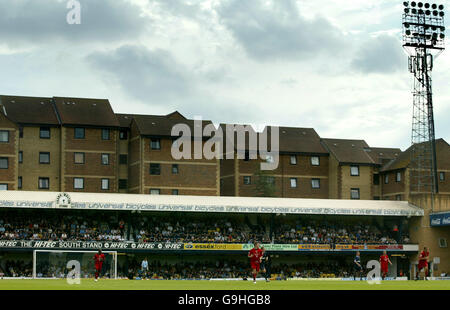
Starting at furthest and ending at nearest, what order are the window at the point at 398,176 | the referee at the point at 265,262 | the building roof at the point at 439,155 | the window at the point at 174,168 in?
the window at the point at 398,176, the building roof at the point at 439,155, the window at the point at 174,168, the referee at the point at 265,262

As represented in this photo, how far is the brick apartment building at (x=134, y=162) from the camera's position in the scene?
76562 mm

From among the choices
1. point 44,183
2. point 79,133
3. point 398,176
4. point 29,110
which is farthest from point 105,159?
point 398,176

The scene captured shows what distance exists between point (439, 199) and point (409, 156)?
11.4 m

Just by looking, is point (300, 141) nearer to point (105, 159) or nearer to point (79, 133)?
point (105, 159)

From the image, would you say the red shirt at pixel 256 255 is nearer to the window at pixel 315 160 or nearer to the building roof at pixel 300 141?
the building roof at pixel 300 141

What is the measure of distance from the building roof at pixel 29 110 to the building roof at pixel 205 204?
13.7 meters

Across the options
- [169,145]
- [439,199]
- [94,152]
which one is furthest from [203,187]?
[439,199]

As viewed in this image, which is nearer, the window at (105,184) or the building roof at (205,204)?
the building roof at (205,204)

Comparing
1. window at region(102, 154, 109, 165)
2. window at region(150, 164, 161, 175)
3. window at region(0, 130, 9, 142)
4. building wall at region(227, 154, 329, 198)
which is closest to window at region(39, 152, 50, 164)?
window at region(0, 130, 9, 142)

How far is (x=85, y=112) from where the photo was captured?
79.5 m

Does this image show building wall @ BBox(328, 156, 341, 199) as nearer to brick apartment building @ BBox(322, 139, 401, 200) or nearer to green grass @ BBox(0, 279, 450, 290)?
brick apartment building @ BBox(322, 139, 401, 200)

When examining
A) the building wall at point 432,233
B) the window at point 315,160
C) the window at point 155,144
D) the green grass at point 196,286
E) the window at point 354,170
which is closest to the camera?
the green grass at point 196,286

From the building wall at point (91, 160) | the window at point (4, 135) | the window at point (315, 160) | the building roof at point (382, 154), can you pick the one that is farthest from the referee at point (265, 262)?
the window at point (4, 135)

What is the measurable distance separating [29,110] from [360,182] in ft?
119
